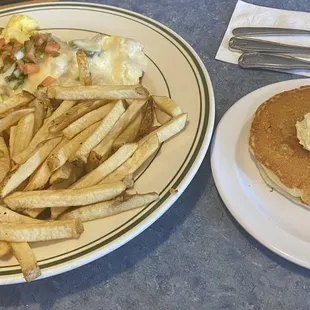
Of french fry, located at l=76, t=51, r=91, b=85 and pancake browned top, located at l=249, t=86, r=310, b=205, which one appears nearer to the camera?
pancake browned top, located at l=249, t=86, r=310, b=205

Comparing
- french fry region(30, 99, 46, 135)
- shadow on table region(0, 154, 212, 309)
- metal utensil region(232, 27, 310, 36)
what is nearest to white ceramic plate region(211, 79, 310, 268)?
shadow on table region(0, 154, 212, 309)

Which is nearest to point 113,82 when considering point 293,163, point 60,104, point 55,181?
point 60,104

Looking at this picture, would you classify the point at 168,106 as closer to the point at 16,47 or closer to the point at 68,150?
the point at 68,150

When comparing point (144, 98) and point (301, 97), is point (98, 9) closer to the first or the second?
point (144, 98)

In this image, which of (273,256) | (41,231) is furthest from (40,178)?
(273,256)

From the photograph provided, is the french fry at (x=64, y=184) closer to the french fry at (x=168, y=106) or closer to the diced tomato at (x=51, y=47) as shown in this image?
the french fry at (x=168, y=106)

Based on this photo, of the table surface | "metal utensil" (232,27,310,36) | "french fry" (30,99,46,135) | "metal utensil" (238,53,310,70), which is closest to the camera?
the table surface

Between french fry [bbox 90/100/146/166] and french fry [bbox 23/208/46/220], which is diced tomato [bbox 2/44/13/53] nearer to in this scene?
french fry [bbox 90/100/146/166]
